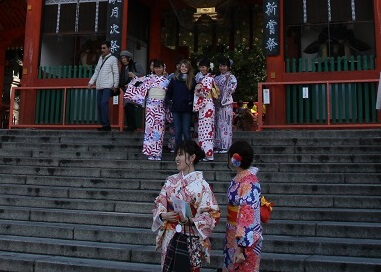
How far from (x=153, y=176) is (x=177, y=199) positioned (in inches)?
140

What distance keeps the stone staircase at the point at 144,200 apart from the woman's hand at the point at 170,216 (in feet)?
4.55

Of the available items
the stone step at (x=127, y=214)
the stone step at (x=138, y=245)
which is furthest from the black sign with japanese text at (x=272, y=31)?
the stone step at (x=138, y=245)

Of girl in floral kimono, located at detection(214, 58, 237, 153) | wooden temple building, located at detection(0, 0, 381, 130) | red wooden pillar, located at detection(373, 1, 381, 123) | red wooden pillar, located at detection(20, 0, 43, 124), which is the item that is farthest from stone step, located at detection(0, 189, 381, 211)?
red wooden pillar, located at detection(20, 0, 43, 124)

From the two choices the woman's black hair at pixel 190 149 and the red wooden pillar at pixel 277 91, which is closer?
the woman's black hair at pixel 190 149

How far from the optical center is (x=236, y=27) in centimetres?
1298


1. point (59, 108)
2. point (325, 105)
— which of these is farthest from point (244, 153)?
point (59, 108)

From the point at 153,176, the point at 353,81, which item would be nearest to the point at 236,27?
the point at 353,81

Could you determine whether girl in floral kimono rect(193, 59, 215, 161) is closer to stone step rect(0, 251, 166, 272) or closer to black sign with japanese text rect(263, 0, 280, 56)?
stone step rect(0, 251, 166, 272)

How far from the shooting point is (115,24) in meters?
10.8

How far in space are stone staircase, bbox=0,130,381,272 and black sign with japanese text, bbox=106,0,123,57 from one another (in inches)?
117

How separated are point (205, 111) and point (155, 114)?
84 cm

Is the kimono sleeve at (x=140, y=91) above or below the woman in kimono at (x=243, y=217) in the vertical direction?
above

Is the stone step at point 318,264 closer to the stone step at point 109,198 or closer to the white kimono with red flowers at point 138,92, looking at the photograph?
the stone step at point 109,198

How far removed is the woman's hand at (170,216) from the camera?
10.7 ft
